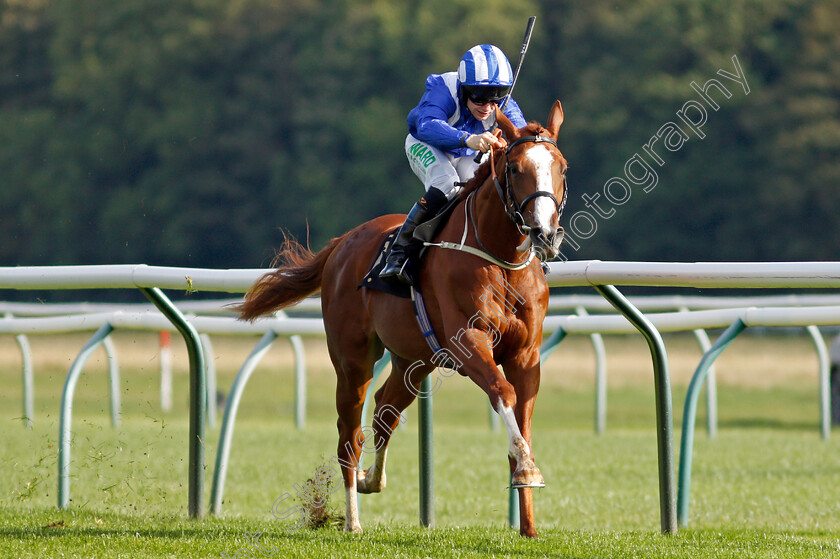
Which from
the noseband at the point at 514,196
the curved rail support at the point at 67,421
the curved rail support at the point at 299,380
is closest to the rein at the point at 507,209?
the noseband at the point at 514,196

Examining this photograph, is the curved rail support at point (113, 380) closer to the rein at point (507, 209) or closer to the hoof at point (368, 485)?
the hoof at point (368, 485)

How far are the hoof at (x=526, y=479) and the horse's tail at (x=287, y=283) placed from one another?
2.07 m

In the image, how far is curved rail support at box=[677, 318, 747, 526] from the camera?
16.9 ft

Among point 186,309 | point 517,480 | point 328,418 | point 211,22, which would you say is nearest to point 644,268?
point 517,480

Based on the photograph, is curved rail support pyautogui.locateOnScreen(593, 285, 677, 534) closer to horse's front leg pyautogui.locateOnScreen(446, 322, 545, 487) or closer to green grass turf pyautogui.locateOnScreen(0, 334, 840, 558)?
green grass turf pyautogui.locateOnScreen(0, 334, 840, 558)

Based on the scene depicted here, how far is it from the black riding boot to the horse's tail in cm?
91

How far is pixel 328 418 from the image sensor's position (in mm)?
14211

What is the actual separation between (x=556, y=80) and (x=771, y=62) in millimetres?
6056

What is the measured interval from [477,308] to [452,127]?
916 mm

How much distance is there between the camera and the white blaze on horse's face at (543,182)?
13.1ft

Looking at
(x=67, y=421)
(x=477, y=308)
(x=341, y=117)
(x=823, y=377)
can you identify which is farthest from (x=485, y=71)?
(x=341, y=117)

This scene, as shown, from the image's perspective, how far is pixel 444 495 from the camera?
7035mm

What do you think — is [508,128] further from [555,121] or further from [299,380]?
[299,380]

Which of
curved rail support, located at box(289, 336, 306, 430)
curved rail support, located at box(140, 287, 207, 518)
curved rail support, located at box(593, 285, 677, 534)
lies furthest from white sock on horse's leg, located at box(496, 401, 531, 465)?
curved rail support, located at box(289, 336, 306, 430)
